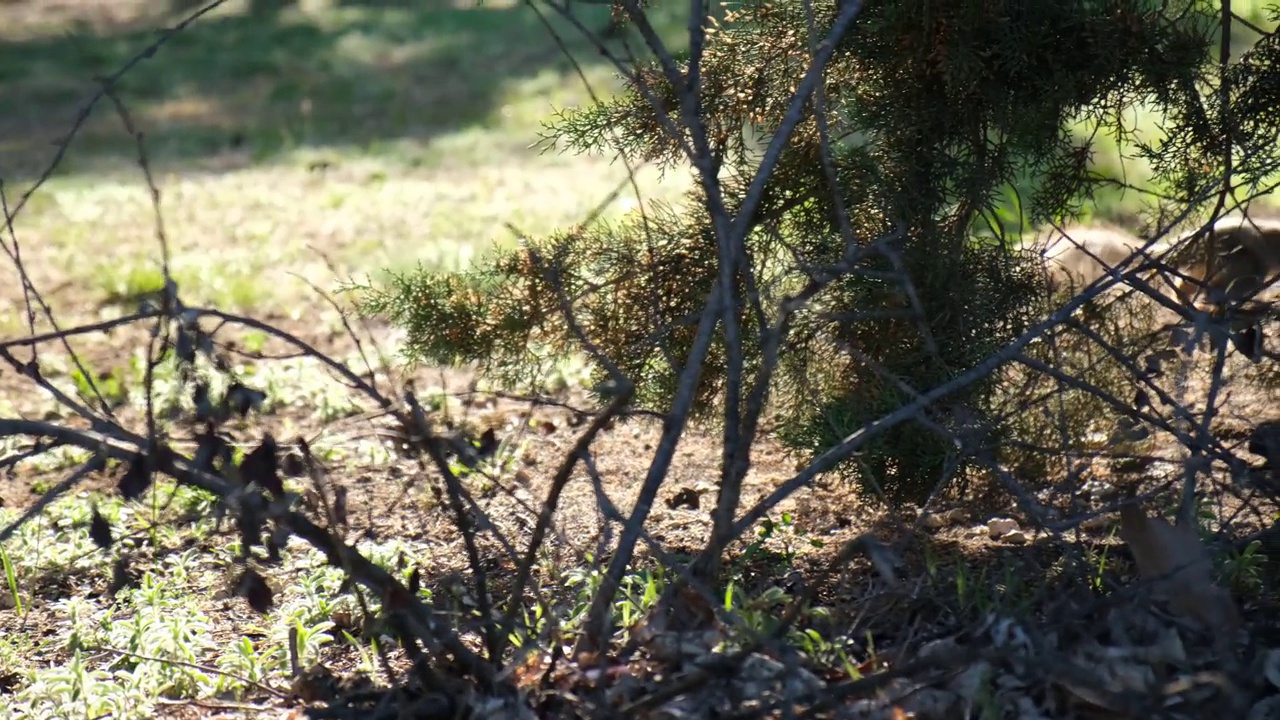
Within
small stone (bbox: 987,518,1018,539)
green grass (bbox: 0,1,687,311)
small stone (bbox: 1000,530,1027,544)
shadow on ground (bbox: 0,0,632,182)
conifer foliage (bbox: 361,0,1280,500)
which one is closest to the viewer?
conifer foliage (bbox: 361,0,1280,500)

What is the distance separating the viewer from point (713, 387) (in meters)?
3.79

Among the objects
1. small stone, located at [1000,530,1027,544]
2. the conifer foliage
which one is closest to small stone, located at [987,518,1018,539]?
small stone, located at [1000,530,1027,544]

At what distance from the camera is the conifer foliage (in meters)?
3.31

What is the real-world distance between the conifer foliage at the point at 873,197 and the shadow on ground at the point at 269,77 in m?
7.08

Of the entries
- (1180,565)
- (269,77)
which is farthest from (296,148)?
(1180,565)

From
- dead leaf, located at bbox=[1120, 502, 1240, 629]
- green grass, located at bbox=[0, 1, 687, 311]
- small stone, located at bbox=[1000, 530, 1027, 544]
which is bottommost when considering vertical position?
dead leaf, located at bbox=[1120, 502, 1240, 629]

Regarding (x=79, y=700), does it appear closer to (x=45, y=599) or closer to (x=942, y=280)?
(x=45, y=599)

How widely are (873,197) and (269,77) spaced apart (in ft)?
36.8

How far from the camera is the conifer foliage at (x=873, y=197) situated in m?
3.31

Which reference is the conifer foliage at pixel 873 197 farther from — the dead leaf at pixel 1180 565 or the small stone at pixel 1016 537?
the dead leaf at pixel 1180 565

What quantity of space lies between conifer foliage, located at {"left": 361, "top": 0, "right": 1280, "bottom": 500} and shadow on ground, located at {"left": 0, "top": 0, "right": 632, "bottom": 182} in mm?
7082

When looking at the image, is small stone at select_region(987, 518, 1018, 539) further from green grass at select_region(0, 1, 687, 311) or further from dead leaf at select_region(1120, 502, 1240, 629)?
green grass at select_region(0, 1, 687, 311)

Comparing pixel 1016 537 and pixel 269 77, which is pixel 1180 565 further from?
pixel 269 77

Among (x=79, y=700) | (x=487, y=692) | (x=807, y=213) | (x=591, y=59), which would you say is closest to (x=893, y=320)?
(x=807, y=213)
